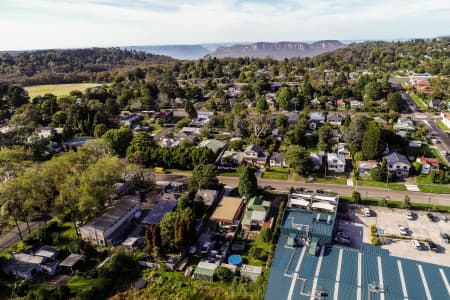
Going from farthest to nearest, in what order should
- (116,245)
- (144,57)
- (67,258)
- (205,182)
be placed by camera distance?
(144,57) < (205,182) < (116,245) < (67,258)

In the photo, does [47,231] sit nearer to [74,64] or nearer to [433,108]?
[433,108]

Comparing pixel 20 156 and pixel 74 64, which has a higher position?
pixel 74 64

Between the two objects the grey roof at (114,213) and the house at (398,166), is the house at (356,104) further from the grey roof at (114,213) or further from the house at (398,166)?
the grey roof at (114,213)

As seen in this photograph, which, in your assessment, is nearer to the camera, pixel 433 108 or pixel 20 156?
pixel 20 156

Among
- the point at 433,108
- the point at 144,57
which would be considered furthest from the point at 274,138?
the point at 144,57

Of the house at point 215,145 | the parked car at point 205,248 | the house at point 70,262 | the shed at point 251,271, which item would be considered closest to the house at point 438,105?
the house at point 215,145


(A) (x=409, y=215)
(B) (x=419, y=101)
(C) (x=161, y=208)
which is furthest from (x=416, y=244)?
(B) (x=419, y=101)

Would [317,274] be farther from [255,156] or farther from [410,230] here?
[255,156]
